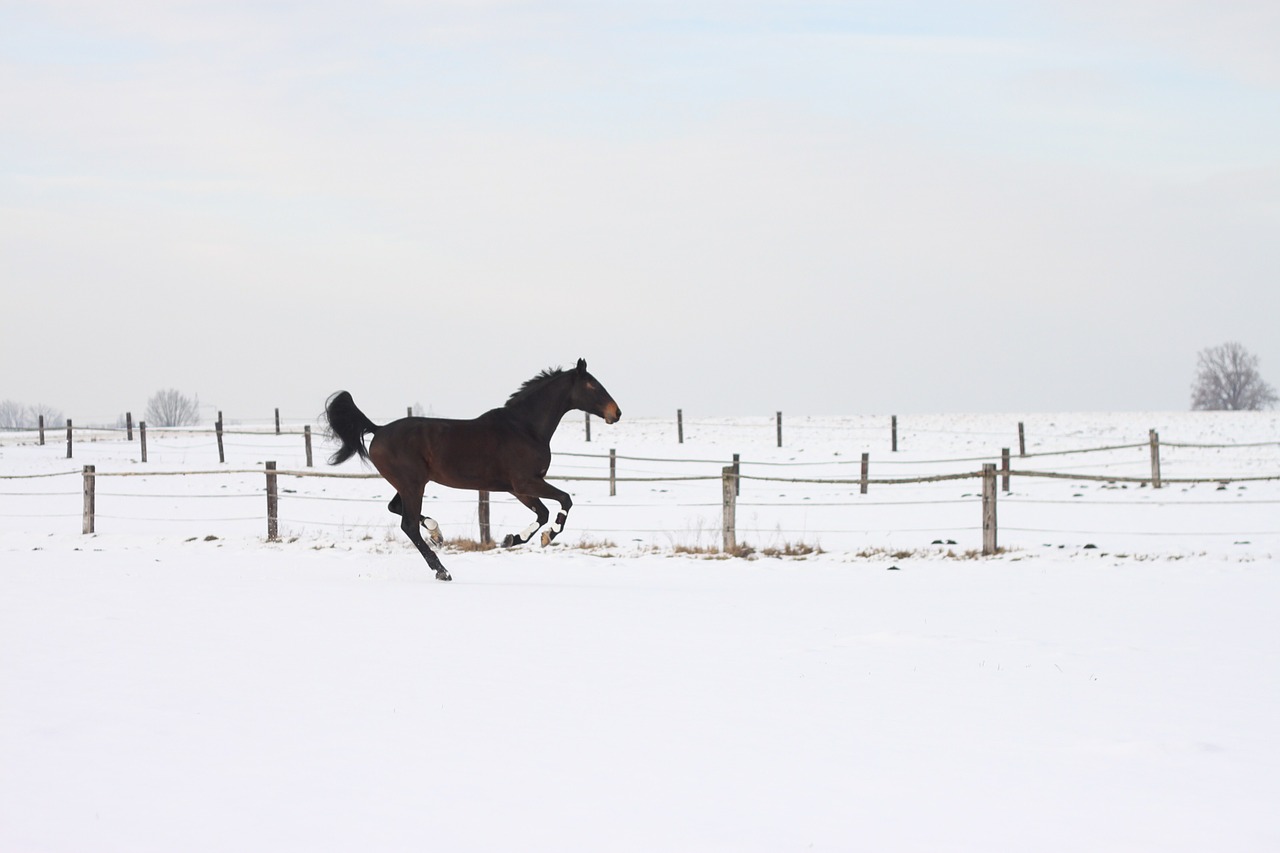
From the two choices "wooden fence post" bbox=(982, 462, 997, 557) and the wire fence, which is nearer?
"wooden fence post" bbox=(982, 462, 997, 557)

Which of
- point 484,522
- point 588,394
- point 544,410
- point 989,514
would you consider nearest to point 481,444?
point 544,410

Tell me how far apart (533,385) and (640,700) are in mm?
6150

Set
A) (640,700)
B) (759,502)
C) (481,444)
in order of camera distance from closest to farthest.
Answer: (640,700) → (481,444) → (759,502)

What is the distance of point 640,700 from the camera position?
6238 mm

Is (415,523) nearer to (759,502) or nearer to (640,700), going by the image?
(640,700)

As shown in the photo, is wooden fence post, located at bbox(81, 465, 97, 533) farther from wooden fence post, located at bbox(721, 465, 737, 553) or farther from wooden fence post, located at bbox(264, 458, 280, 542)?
wooden fence post, located at bbox(721, 465, 737, 553)

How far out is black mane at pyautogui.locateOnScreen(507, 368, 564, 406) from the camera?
11922mm

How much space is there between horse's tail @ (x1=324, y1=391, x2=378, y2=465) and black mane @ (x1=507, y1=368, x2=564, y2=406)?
1.44 m

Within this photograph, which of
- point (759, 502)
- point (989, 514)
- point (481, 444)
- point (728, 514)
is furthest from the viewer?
point (759, 502)

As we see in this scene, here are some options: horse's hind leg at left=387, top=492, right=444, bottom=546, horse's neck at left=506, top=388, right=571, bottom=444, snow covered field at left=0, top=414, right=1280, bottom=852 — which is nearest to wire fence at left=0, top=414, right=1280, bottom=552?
snow covered field at left=0, top=414, right=1280, bottom=852

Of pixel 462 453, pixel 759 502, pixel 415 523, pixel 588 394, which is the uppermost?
pixel 588 394

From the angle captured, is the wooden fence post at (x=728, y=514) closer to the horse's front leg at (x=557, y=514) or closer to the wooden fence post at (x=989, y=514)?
the wooden fence post at (x=989, y=514)

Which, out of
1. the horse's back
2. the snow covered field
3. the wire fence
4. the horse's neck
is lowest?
the snow covered field

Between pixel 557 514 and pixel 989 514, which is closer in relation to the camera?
pixel 557 514
